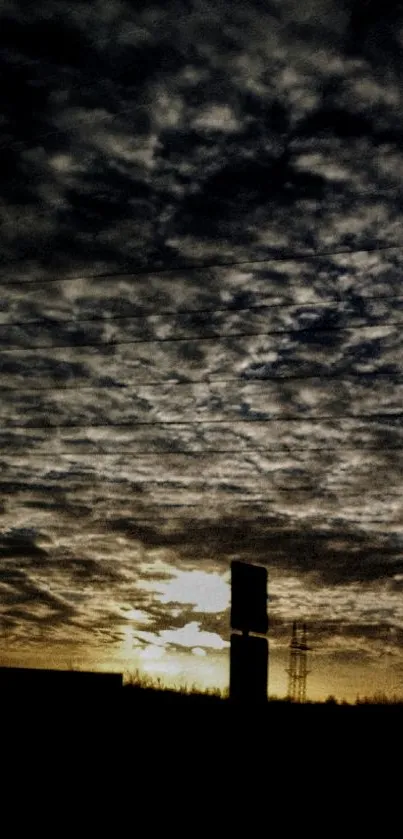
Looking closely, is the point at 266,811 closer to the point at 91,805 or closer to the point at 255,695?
the point at 255,695

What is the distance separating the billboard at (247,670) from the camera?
13202 millimetres

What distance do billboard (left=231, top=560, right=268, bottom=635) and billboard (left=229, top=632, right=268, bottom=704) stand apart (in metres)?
0.23

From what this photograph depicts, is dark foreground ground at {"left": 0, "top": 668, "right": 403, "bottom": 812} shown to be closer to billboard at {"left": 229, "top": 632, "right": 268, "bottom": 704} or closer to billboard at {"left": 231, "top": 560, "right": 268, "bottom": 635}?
billboard at {"left": 229, "top": 632, "right": 268, "bottom": 704}

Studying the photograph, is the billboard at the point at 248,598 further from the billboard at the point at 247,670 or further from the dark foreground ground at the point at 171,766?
the dark foreground ground at the point at 171,766

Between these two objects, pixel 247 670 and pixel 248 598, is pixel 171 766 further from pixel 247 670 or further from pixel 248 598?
pixel 248 598

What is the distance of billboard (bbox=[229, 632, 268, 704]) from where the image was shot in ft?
43.3

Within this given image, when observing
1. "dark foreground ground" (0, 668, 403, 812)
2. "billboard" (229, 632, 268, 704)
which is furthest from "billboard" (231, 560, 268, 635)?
"dark foreground ground" (0, 668, 403, 812)

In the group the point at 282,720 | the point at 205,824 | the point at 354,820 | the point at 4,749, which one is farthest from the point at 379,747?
the point at 4,749

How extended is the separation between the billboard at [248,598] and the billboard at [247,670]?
227mm

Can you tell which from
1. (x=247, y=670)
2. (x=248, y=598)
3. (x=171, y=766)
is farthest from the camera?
(x=171, y=766)

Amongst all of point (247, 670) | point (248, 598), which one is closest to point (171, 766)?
point (247, 670)

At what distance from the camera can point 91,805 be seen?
42.2ft

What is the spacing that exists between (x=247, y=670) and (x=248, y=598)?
3.99 ft

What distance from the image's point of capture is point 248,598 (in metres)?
13.8
